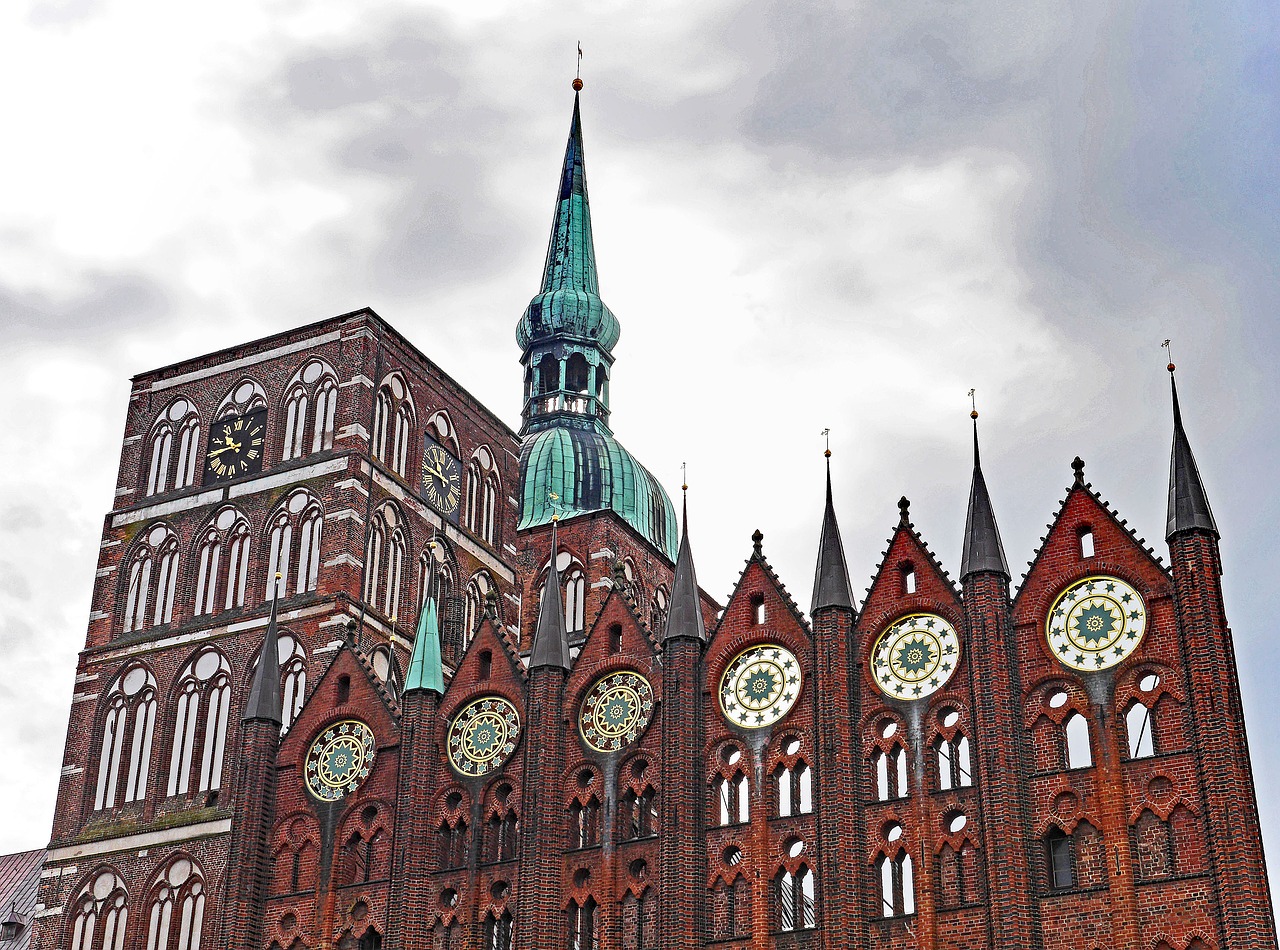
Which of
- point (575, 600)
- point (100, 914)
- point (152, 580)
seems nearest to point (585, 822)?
point (100, 914)

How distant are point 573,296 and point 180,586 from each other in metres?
26.2

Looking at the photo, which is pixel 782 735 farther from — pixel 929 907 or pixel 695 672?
pixel 929 907

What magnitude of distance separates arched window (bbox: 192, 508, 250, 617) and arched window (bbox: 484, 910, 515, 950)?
15.8 metres

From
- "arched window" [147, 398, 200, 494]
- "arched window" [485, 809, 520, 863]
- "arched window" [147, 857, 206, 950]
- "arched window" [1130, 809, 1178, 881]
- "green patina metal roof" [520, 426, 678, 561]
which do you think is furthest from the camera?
"green patina metal roof" [520, 426, 678, 561]

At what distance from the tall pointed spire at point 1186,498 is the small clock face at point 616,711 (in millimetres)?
12505

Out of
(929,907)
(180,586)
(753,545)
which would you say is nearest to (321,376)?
(180,586)

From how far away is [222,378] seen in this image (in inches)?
2404

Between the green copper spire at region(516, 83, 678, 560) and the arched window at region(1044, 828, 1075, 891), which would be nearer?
Answer: the arched window at region(1044, 828, 1075, 891)

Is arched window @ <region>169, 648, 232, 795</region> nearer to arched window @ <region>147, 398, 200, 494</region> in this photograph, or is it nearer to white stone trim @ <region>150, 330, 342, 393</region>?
arched window @ <region>147, 398, 200, 494</region>

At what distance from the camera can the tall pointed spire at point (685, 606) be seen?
4531 cm

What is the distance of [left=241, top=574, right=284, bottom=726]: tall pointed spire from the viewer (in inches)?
1973

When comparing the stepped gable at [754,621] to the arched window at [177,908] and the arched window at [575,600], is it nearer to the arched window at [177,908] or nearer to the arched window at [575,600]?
the arched window at [177,908]

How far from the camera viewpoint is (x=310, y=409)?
2329 inches

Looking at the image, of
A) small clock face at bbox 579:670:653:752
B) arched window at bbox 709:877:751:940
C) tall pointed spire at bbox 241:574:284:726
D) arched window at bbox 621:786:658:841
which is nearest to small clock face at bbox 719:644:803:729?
small clock face at bbox 579:670:653:752
